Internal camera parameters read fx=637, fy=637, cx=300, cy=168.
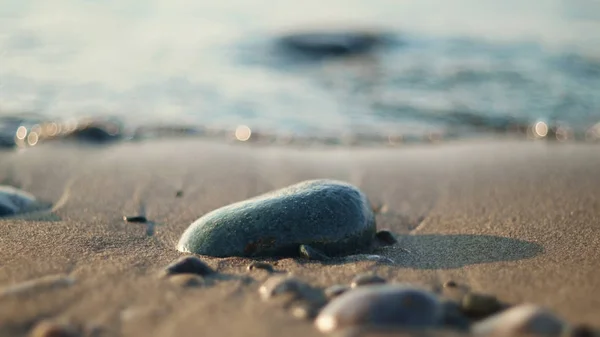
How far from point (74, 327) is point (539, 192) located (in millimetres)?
2980

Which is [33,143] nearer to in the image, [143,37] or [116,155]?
[116,155]

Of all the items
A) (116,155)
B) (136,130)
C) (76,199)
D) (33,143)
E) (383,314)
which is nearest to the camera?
(383,314)

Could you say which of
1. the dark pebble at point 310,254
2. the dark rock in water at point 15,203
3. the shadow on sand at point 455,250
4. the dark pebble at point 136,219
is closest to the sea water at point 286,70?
the dark rock in water at point 15,203

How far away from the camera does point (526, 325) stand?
69.1 inches

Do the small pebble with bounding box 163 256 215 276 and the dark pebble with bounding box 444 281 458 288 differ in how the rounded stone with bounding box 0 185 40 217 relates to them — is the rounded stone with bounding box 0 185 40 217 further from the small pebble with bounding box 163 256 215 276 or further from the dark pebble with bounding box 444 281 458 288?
the dark pebble with bounding box 444 281 458 288

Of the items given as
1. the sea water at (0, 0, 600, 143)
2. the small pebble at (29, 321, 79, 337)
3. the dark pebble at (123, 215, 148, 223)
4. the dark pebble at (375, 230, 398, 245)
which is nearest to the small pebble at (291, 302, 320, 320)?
the small pebble at (29, 321, 79, 337)

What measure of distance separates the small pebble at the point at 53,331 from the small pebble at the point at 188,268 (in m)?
0.58

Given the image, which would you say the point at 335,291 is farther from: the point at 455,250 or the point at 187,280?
the point at 455,250

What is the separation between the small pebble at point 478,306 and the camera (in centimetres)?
197

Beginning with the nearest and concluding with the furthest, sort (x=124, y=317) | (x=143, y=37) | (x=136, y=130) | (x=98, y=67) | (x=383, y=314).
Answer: (x=383, y=314) → (x=124, y=317) → (x=136, y=130) → (x=98, y=67) → (x=143, y=37)

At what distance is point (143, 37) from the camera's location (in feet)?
32.8

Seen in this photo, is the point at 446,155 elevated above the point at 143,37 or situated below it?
below

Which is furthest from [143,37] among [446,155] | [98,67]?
[446,155]

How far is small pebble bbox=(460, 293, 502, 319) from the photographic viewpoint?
1967 millimetres
